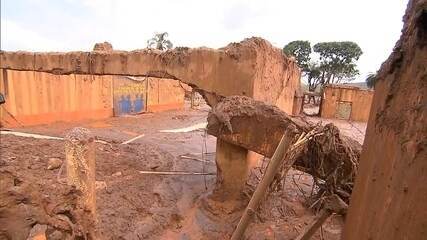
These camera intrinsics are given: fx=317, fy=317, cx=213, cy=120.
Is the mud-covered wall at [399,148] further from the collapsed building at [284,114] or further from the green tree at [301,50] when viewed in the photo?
the green tree at [301,50]

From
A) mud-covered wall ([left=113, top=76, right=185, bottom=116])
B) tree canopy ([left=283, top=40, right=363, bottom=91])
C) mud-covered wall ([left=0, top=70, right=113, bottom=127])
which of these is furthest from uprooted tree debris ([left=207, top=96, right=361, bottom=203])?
tree canopy ([left=283, top=40, right=363, bottom=91])

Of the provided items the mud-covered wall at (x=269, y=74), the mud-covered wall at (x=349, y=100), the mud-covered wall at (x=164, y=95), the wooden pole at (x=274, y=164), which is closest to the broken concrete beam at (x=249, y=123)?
the mud-covered wall at (x=269, y=74)

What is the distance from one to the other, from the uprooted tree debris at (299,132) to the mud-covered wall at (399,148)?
6.70 ft

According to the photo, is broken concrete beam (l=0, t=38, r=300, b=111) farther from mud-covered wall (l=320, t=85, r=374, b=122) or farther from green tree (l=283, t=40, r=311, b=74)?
green tree (l=283, t=40, r=311, b=74)

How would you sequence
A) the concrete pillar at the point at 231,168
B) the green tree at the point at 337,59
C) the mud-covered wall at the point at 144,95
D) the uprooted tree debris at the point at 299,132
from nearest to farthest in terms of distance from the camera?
the uprooted tree debris at the point at 299,132, the concrete pillar at the point at 231,168, the mud-covered wall at the point at 144,95, the green tree at the point at 337,59

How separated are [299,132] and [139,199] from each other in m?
4.25

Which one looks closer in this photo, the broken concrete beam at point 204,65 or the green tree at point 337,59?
the broken concrete beam at point 204,65

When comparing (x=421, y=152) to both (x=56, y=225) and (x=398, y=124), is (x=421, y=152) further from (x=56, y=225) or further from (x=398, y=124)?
(x=56, y=225)

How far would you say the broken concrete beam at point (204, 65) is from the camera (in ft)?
20.5

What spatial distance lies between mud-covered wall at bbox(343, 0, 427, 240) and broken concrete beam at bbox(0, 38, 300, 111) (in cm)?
470

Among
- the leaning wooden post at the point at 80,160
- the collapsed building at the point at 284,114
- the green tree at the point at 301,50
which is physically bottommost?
the leaning wooden post at the point at 80,160

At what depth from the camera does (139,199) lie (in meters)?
6.77

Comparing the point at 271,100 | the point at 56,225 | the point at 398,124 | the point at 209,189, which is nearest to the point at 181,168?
the point at 209,189

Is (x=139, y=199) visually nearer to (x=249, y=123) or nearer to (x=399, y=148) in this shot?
(x=249, y=123)
